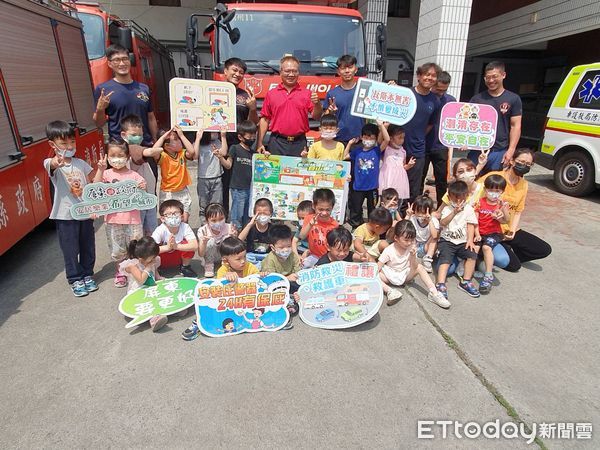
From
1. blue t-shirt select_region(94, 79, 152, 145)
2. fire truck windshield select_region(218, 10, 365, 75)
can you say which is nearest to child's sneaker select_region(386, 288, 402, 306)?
blue t-shirt select_region(94, 79, 152, 145)

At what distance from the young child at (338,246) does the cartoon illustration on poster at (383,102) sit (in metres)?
1.43

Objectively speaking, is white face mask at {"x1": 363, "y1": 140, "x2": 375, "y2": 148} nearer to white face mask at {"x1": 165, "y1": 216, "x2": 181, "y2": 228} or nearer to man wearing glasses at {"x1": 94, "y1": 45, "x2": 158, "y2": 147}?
white face mask at {"x1": 165, "y1": 216, "x2": 181, "y2": 228}

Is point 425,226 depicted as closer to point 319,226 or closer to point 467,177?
point 467,177

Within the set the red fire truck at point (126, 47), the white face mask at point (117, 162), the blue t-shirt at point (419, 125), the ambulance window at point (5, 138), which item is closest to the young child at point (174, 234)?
the white face mask at point (117, 162)

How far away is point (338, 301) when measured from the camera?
9.87 feet

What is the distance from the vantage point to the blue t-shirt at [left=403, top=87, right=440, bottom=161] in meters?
4.34

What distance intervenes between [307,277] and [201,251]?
1059 mm

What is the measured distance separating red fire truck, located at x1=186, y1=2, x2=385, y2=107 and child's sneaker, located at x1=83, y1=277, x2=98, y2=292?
2935 mm

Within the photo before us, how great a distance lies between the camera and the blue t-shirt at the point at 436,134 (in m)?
4.59

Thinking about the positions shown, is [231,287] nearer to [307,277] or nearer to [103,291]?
[307,277]

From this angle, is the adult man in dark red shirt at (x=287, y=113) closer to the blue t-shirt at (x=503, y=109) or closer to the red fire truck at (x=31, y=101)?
the blue t-shirt at (x=503, y=109)

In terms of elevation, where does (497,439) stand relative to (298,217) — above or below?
below

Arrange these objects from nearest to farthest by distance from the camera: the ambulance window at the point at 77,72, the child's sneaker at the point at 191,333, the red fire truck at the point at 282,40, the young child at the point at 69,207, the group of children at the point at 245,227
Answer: the child's sneaker at the point at 191,333
the young child at the point at 69,207
the group of children at the point at 245,227
the red fire truck at the point at 282,40
the ambulance window at the point at 77,72

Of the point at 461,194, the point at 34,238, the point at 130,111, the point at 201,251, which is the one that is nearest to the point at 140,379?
the point at 201,251
